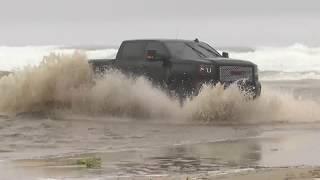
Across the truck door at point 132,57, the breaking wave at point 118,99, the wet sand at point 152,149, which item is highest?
the truck door at point 132,57

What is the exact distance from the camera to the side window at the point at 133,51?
15273 millimetres

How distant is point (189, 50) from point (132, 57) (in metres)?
1.39

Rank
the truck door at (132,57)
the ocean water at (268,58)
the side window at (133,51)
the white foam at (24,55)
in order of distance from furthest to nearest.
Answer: the white foam at (24,55) < the ocean water at (268,58) < the side window at (133,51) < the truck door at (132,57)

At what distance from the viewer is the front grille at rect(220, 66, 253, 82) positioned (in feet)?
45.9

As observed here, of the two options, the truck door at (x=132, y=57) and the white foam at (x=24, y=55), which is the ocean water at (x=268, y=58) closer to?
the white foam at (x=24, y=55)

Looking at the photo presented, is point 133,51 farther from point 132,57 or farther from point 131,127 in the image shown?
point 131,127

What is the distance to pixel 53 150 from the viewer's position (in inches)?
403

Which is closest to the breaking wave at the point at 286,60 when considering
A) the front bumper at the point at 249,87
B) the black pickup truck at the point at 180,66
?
the black pickup truck at the point at 180,66

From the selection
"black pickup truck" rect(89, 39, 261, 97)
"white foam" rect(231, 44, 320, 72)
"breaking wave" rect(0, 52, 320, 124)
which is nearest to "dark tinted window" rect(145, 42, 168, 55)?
"black pickup truck" rect(89, 39, 261, 97)

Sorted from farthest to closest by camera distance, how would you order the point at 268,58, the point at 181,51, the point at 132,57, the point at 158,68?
the point at 268,58
the point at 132,57
the point at 181,51
the point at 158,68

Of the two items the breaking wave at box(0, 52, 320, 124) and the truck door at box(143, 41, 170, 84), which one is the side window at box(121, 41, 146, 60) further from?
the breaking wave at box(0, 52, 320, 124)

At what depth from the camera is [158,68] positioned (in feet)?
47.8

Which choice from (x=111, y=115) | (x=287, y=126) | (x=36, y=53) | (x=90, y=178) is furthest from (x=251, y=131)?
(x=36, y=53)

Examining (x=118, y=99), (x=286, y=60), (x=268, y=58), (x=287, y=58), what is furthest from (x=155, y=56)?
(x=268, y=58)
